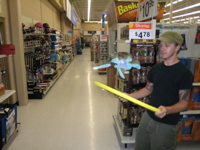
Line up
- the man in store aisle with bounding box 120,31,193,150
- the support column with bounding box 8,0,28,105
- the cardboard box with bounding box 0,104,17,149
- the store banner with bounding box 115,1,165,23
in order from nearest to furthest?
the man in store aisle with bounding box 120,31,193,150 → the cardboard box with bounding box 0,104,17,149 → the support column with bounding box 8,0,28,105 → the store banner with bounding box 115,1,165,23

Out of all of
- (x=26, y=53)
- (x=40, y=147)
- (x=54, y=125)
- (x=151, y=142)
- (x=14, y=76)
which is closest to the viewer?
(x=151, y=142)

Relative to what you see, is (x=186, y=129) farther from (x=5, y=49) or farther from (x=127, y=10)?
(x=5, y=49)

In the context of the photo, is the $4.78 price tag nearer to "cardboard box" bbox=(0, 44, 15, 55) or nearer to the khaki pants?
the khaki pants

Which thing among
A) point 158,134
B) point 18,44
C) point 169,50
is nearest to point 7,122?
point 18,44

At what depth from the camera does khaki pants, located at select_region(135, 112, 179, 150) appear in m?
1.47

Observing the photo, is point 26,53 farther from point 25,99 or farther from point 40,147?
point 40,147

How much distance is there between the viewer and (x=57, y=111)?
154 inches

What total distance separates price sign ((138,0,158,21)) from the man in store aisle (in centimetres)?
91

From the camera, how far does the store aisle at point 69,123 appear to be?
2660 millimetres

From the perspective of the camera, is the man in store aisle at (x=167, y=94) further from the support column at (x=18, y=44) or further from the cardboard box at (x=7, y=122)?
the support column at (x=18, y=44)

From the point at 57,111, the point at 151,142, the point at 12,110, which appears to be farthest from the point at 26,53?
the point at 151,142

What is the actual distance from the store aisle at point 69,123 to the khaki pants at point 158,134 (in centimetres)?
113

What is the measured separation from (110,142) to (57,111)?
5.56 feet

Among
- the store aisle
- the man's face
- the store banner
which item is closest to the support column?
the store aisle
